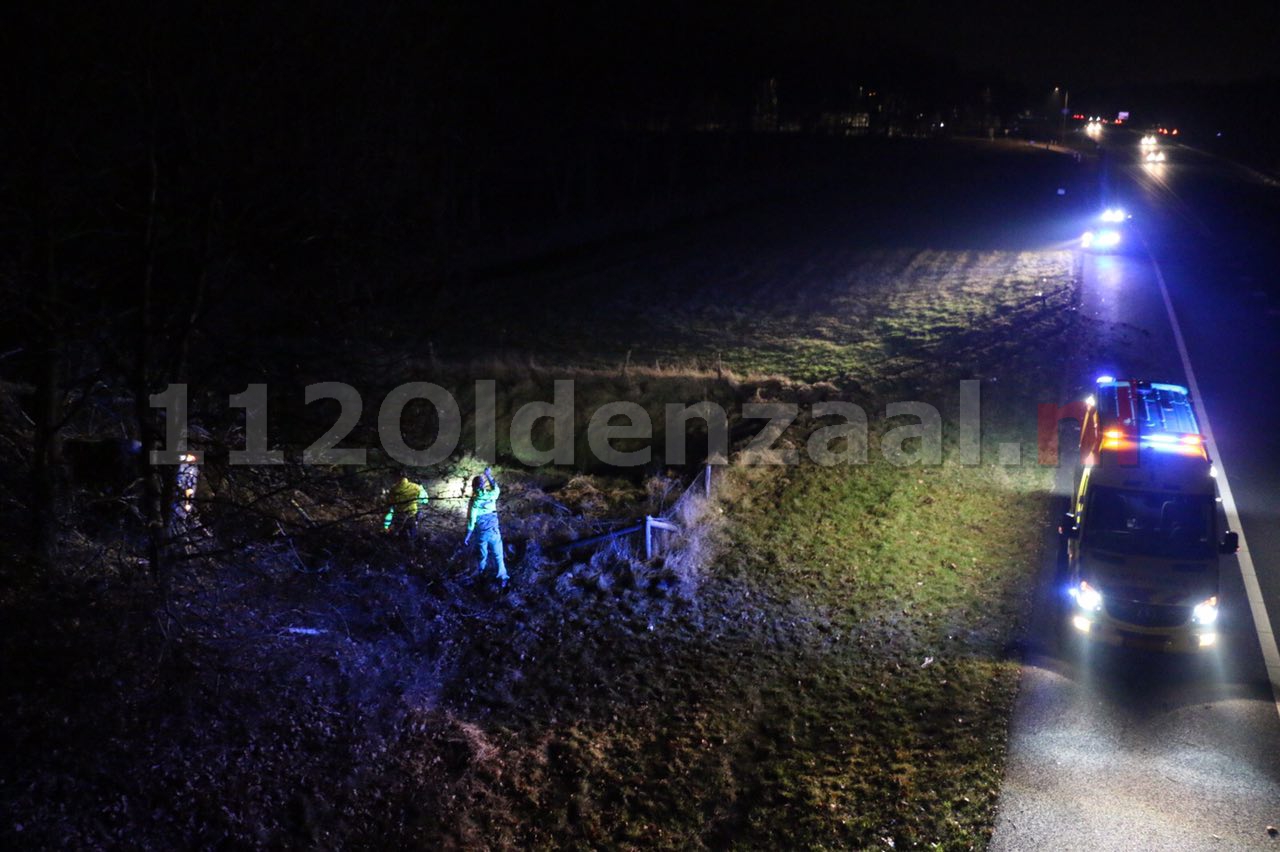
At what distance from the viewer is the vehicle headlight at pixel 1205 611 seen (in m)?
9.99

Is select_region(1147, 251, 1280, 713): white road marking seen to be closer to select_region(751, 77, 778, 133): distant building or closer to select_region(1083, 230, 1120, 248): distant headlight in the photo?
select_region(1083, 230, 1120, 248): distant headlight

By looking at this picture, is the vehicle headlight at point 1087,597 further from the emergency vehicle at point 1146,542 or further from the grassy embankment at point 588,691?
the grassy embankment at point 588,691

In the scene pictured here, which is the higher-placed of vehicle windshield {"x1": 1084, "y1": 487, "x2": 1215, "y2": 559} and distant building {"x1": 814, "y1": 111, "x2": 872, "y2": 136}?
distant building {"x1": 814, "y1": 111, "x2": 872, "y2": 136}

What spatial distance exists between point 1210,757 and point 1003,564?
4505 millimetres

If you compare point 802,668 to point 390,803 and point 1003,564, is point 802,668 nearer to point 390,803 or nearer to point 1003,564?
point 1003,564

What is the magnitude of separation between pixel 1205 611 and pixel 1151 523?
4.07ft

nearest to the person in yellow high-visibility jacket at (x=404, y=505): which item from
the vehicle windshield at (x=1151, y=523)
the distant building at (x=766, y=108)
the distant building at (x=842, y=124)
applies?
the vehicle windshield at (x=1151, y=523)

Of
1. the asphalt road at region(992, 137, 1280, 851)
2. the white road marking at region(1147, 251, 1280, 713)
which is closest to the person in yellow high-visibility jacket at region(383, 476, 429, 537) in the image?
the asphalt road at region(992, 137, 1280, 851)

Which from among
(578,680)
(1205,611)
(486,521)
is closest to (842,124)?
(486,521)

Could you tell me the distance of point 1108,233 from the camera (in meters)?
36.2

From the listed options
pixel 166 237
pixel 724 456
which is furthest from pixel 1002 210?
pixel 166 237

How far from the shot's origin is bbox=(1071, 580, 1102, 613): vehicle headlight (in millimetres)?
10344

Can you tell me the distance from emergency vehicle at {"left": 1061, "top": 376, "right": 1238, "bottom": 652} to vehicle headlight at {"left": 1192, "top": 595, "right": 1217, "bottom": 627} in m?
0.01

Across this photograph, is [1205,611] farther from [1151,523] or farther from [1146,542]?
[1151,523]
